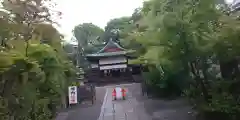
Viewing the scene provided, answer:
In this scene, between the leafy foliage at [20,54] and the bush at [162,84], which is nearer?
the leafy foliage at [20,54]

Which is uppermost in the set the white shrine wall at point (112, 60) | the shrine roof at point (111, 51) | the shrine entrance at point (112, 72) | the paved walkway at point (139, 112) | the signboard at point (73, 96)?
the shrine roof at point (111, 51)

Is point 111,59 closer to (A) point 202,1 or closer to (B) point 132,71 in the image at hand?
(B) point 132,71

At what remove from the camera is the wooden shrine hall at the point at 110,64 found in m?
43.2

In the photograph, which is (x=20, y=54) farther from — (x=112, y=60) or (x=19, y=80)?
(x=112, y=60)

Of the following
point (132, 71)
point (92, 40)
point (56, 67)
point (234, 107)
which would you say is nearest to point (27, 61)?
point (56, 67)

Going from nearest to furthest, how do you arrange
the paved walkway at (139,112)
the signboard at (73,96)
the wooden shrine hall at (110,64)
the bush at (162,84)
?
the paved walkway at (139,112) → the bush at (162,84) → the signboard at (73,96) → the wooden shrine hall at (110,64)

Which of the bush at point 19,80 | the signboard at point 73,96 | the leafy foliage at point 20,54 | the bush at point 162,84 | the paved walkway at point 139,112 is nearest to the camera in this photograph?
the bush at point 19,80

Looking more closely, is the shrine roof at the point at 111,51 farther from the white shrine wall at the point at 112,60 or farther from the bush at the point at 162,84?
the bush at the point at 162,84

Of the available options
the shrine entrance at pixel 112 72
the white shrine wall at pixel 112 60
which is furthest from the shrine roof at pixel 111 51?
the shrine entrance at pixel 112 72

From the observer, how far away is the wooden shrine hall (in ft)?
142

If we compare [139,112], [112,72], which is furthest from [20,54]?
[112,72]

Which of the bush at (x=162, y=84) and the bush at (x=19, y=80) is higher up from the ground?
the bush at (x=19, y=80)

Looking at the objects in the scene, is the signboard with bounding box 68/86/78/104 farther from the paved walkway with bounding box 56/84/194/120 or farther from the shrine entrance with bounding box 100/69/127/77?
the shrine entrance with bounding box 100/69/127/77

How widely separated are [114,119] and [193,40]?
6.02m
